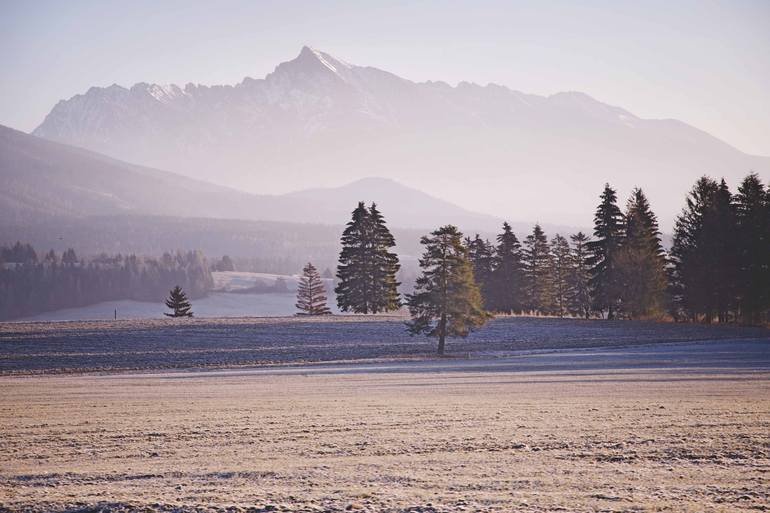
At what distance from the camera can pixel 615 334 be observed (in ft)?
183

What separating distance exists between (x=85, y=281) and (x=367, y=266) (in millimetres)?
106693

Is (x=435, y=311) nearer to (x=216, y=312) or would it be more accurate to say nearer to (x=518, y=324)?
(x=518, y=324)

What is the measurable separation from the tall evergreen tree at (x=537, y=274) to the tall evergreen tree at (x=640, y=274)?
14.1 meters

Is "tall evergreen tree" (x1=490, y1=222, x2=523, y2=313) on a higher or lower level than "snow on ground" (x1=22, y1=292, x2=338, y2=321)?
higher

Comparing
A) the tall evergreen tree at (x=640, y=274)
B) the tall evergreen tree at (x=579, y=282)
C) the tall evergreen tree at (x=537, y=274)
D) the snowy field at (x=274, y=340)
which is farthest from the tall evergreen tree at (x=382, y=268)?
the tall evergreen tree at (x=579, y=282)

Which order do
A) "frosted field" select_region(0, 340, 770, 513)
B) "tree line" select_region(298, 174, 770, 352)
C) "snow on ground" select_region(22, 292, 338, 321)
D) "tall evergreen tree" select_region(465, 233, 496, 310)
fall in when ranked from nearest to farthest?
"frosted field" select_region(0, 340, 770, 513) < "tree line" select_region(298, 174, 770, 352) < "tall evergreen tree" select_region(465, 233, 496, 310) < "snow on ground" select_region(22, 292, 338, 321)

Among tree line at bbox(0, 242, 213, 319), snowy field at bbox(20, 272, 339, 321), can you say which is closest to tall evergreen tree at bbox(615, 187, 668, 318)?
snowy field at bbox(20, 272, 339, 321)

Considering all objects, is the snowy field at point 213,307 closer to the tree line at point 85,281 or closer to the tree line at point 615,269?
the tree line at point 85,281

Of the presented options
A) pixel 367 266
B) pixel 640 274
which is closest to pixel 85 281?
pixel 367 266

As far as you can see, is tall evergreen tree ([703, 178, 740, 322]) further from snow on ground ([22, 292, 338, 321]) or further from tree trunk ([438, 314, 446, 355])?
snow on ground ([22, 292, 338, 321])

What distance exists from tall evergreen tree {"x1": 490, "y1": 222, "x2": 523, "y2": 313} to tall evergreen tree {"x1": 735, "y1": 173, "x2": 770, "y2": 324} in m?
25.1

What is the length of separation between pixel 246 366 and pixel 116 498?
30.2 metres

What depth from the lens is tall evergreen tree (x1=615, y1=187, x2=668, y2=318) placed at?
64438 mm

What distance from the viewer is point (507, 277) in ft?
270
